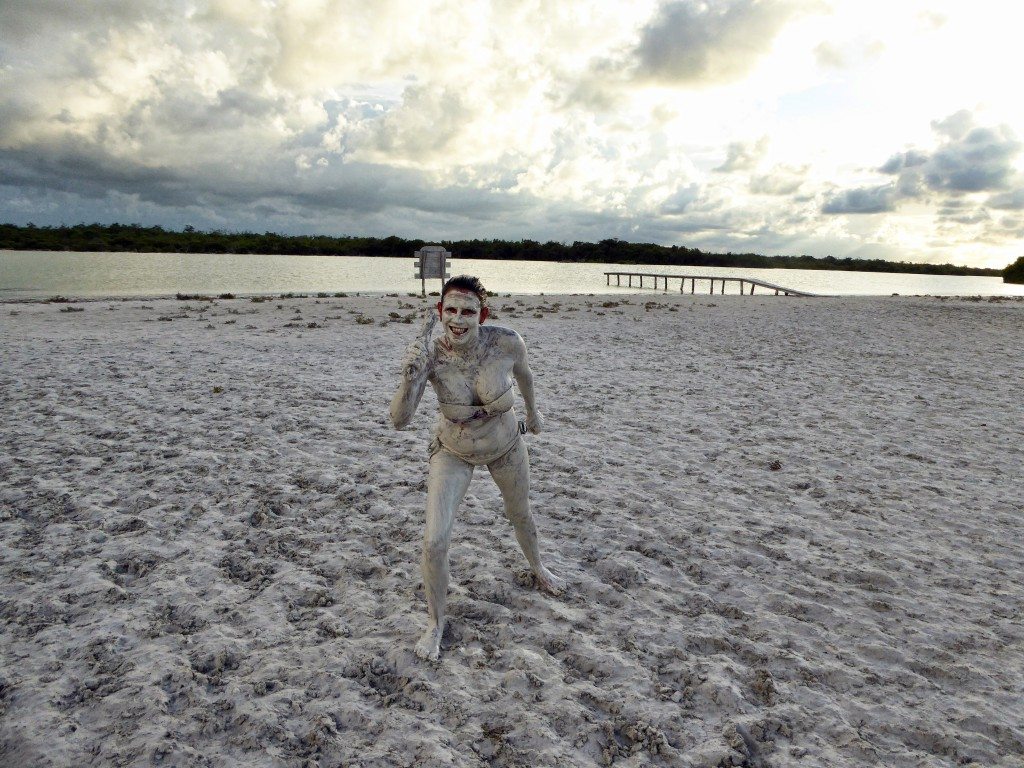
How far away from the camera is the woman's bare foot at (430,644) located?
3.61m

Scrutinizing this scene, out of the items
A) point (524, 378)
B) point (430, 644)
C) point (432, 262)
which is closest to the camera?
point (430, 644)

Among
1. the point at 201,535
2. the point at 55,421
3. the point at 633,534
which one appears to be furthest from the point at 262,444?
the point at 633,534

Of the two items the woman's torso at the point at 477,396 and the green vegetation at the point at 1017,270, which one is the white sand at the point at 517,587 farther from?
the green vegetation at the point at 1017,270

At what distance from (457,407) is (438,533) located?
0.76m

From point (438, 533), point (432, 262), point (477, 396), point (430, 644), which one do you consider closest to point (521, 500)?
point (438, 533)

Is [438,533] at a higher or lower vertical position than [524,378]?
lower

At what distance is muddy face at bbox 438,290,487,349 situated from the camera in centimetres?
353

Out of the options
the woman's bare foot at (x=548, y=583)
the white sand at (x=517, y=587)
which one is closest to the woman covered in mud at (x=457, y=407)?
the white sand at (x=517, y=587)

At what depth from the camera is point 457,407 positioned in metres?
3.70

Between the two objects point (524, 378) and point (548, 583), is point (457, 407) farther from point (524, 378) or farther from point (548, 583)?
point (548, 583)

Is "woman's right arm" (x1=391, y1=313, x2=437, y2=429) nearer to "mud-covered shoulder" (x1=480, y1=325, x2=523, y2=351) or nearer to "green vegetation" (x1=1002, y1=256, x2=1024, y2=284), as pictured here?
"mud-covered shoulder" (x1=480, y1=325, x2=523, y2=351)

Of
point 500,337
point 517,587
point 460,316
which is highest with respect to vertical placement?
point 460,316

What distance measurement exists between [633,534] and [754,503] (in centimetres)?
153

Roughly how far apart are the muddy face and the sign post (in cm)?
2514
